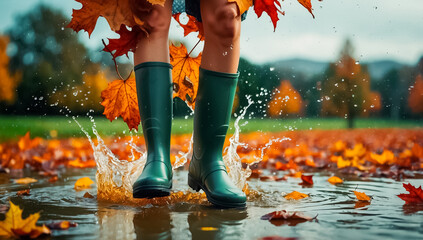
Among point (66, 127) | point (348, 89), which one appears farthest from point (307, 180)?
point (348, 89)

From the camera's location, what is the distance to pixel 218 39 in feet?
6.22

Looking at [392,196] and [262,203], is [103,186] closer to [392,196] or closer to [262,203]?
[262,203]

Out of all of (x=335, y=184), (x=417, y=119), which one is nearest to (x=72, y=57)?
(x=417, y=119)

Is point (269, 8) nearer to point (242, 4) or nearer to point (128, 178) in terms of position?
point (242, 4)

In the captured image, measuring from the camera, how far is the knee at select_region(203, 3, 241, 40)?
5.96 ft

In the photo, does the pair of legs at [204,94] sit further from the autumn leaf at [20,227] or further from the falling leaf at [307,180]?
the falling leaf at [307,180]

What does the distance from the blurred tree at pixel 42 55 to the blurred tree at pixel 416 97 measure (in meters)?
17.0

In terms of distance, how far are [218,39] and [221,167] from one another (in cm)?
53

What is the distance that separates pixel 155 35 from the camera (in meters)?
1.90

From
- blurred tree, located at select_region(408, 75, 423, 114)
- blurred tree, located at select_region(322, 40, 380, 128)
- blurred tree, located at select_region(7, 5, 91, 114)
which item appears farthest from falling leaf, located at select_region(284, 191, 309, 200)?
blurred tree, located at select_region(408, 75, 423, 114)

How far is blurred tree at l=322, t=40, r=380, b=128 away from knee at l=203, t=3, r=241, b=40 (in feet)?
61.6

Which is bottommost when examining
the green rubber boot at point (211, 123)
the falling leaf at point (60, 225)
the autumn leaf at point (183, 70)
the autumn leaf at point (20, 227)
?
the falling leaf at point (60, 225)

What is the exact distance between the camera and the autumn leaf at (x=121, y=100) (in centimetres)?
227

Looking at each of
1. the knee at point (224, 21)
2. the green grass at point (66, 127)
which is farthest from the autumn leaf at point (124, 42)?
the green grass at point (66, 127)
